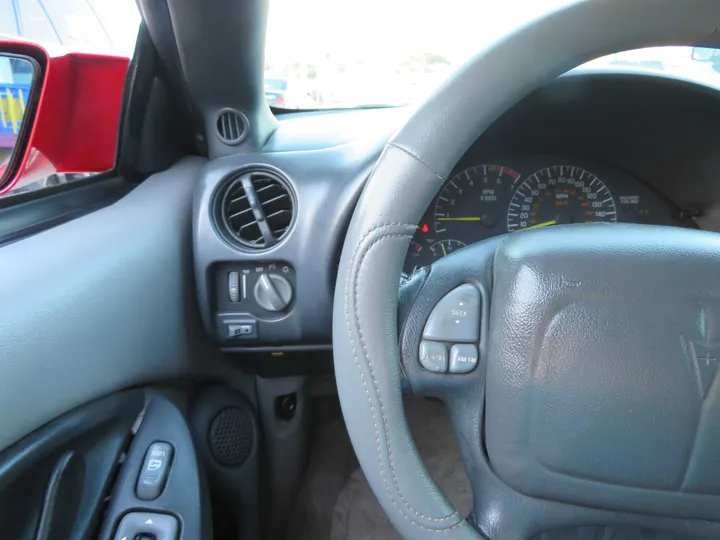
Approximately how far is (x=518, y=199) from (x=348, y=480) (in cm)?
81

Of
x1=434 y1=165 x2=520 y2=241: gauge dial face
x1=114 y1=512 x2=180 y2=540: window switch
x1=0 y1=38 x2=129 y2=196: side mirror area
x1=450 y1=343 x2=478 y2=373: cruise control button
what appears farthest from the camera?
x1=434 y1=165 x2=520 y2=241: gauge dial face

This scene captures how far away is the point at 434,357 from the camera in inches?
32.1

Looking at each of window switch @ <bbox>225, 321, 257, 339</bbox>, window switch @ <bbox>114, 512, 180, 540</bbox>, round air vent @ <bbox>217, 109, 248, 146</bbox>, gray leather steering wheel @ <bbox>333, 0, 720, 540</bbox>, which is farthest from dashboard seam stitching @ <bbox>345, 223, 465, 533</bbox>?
round air vent @ <bbox>217, 109, 248, 146</bbox>

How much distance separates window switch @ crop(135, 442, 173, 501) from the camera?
3.33 ft

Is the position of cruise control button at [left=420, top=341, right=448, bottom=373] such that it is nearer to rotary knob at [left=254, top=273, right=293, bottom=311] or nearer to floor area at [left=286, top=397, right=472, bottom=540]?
rotary knob at [left=254, top=273, right=293, bottom=311]

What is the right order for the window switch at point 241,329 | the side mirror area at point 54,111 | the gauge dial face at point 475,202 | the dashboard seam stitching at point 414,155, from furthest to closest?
the gauge dial face at point 475,202
the window switch at point 241,329
the side mirror area at point 54,111
the dashboard seam stitching at point 414,155

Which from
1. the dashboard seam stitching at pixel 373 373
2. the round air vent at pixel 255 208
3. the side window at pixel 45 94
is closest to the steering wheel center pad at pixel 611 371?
the dashboard seam stitching at pixel 373 373

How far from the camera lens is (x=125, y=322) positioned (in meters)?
1.08

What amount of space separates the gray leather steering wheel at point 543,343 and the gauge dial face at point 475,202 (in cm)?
58

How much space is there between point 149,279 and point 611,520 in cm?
84

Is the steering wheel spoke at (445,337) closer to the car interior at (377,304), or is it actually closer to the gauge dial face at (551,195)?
the car interior at (377,304)

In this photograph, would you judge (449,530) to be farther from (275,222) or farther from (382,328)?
(275,222)

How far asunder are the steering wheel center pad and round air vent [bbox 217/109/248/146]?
74cm

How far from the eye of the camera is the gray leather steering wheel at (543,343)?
689 mm
